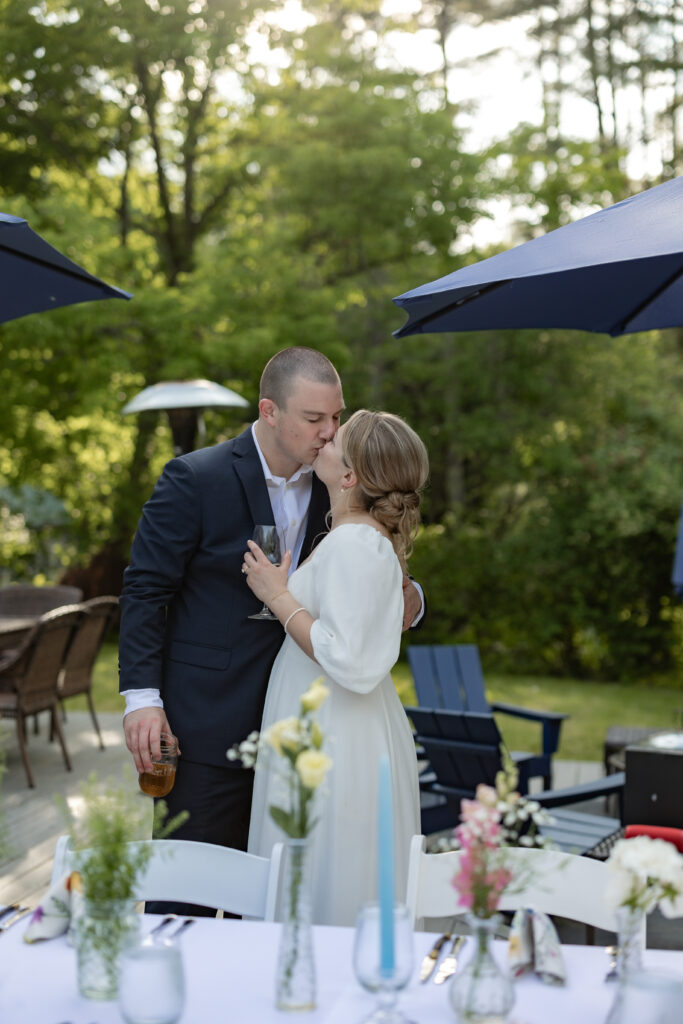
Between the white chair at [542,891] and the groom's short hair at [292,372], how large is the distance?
1.33m

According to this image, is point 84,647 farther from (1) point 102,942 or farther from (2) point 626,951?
(2) point 626,951

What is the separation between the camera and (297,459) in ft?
10.2

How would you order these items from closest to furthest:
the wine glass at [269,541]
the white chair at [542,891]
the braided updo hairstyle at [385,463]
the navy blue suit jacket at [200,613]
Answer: the white chair at [542,891], the braided updo hairstyle at [385,463], the wine glass at [269,541], the navy blue suit jacket at [200,613]

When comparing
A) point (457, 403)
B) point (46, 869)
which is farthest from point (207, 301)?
point (46, 869)

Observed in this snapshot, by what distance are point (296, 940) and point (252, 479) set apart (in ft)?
5.41

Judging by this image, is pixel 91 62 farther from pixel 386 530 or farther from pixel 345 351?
pixel 386 530

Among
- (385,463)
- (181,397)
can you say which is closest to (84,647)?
(181,397)

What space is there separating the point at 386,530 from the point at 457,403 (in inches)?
479

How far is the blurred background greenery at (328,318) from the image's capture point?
12617 mm

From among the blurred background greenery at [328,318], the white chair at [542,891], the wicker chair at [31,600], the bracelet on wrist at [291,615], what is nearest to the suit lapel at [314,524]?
the bracelet on wrist at [291,615]

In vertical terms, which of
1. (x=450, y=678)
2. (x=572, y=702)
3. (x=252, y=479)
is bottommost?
(x=572, y=702)

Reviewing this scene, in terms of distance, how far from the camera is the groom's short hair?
305 cm

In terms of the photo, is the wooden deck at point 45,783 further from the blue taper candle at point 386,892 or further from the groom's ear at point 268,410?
the blue taper candle at point 386,892

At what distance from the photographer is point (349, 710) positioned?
2764 mm
